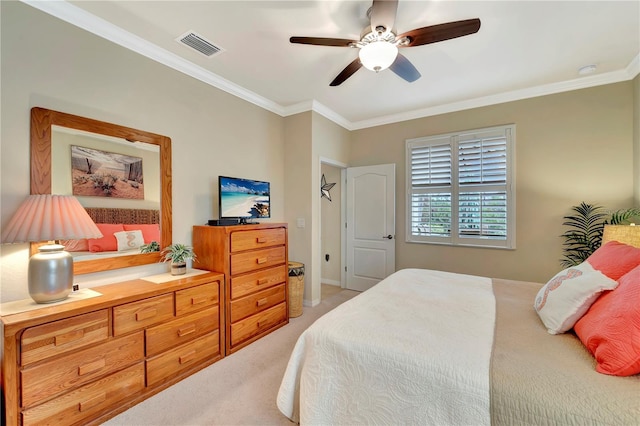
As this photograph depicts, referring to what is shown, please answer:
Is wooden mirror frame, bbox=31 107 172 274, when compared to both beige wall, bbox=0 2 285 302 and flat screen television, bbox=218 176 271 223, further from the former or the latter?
flat screen television, bbox=218 176 271 223

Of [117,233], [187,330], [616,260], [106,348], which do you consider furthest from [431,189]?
[106,348]

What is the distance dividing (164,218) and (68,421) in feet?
4.89

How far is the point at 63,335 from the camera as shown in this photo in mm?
1574

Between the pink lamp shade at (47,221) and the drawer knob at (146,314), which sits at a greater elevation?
the pink lamp shade at (47,221)

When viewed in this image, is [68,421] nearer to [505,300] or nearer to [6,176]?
[6,176]

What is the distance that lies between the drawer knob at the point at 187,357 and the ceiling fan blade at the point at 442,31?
2.86m

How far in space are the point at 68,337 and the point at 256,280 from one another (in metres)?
1.49

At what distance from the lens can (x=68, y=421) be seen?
1.58 metres

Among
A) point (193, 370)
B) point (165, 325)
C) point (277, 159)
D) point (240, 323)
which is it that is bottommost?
point (193, 370)

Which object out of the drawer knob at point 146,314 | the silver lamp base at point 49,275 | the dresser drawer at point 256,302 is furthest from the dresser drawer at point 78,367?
the dresser drawer at point 256,302

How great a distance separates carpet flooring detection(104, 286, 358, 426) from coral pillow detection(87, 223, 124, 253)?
117cm

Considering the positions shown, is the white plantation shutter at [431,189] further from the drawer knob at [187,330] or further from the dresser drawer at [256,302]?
the drawer knob at [187,330]

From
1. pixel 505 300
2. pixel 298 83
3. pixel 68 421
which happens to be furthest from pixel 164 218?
pixel 505 300

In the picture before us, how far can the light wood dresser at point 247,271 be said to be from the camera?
256cm
